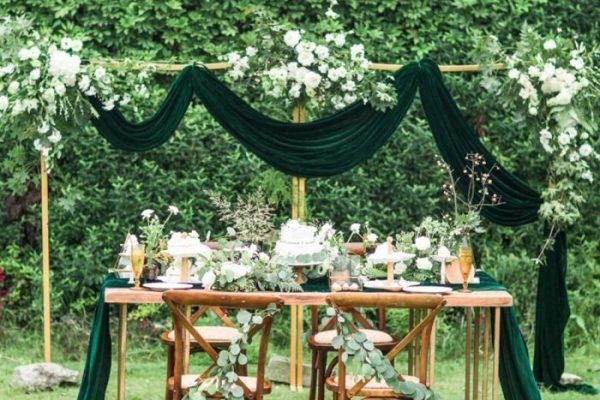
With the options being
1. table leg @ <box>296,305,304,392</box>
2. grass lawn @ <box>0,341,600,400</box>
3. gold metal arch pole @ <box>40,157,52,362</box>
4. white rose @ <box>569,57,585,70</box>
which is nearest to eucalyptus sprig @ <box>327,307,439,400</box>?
grass lawn @ <box>0,341,600,400</box>

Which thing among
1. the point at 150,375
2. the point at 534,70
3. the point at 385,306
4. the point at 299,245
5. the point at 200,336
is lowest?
the point at 150,375

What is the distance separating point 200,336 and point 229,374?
209mm

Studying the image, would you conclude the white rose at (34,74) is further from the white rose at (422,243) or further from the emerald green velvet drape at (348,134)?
the white rose at (422,243)

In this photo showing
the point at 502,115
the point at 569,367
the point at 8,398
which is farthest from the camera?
the point at 502,115

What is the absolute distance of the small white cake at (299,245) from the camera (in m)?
A: 5.83

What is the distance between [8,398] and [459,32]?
3.74m

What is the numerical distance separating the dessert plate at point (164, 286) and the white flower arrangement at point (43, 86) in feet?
4.93

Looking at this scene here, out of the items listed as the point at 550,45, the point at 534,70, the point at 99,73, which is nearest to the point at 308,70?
the point at 99,73

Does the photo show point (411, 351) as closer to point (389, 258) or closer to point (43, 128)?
point (389, 258)

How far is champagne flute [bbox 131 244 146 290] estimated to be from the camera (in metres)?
5.54

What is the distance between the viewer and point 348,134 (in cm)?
718

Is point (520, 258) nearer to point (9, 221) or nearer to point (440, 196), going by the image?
point (440, 196)

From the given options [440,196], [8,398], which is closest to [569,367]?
[440,196]

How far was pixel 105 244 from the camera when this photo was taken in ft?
26.2
